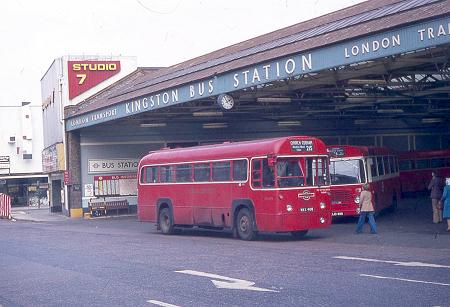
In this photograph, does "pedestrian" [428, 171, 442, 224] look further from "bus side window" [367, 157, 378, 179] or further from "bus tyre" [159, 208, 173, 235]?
"bus tyre" [159, 208, 173, 235]

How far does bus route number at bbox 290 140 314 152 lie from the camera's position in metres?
23.3

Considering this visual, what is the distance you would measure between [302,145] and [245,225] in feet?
10.4

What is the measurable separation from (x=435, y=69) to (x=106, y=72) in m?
26.7

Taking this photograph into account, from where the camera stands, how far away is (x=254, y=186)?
23656 mm

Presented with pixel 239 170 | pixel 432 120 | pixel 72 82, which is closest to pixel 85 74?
pixel 72 82

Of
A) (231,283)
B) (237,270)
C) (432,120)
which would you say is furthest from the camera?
(432,120)

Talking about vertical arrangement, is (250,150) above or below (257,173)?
above

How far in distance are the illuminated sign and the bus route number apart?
27.1 metres

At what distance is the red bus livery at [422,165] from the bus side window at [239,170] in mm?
21625

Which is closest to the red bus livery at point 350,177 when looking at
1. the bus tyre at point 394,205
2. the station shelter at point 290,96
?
the station shelter at point 290,96

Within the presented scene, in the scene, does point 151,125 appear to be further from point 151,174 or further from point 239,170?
point 239,170

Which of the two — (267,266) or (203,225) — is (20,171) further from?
(267,266)

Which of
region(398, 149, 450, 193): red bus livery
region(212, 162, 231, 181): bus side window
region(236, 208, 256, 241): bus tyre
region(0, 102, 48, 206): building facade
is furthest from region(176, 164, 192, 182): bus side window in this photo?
region(0, 102, 48, 206): building facade

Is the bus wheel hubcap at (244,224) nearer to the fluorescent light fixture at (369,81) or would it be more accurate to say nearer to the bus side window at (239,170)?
the bus side window at (239,170)
